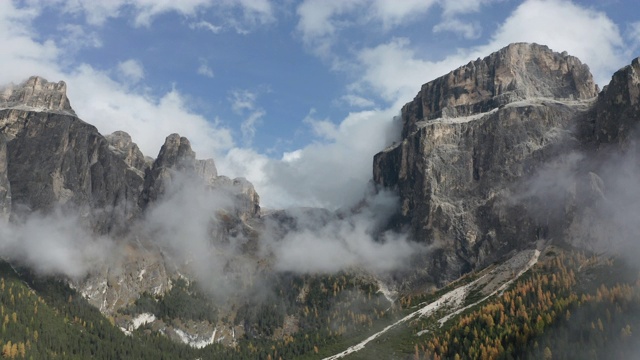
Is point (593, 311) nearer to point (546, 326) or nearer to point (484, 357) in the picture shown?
point (546, 326)

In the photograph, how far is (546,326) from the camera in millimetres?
199500

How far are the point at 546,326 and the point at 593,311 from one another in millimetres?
16376

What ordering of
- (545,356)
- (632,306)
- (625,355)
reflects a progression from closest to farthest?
(625,355)
(545,356)
(632,306)

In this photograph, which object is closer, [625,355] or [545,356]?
[625,355]

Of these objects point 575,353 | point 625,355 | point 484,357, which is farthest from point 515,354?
point 625,355

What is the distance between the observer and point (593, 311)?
19625 cm

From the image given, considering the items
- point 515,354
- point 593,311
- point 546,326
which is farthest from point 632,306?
point 515,354

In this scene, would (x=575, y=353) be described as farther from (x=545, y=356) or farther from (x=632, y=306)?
(x=632, y=306)

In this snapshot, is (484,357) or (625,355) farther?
(484,357)

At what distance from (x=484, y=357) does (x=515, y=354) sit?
1046 centimetres

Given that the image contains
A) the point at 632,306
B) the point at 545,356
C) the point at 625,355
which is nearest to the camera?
the point at 625,355

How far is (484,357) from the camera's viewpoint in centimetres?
19725

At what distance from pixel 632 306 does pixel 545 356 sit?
39475mm

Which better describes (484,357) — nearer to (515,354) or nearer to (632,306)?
(515,354)
